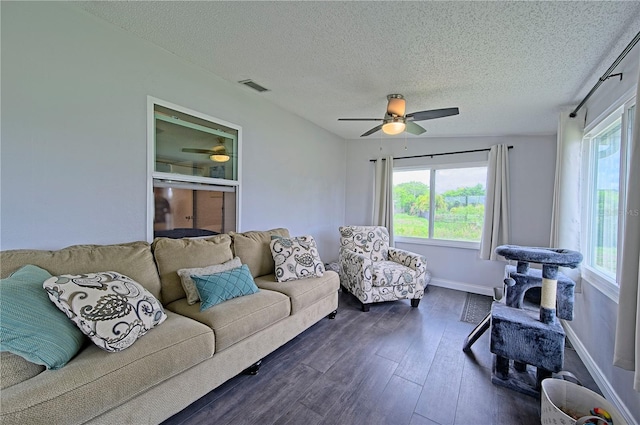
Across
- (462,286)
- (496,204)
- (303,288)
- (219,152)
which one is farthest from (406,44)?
(462,286)

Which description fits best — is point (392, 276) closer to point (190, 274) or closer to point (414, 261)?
point (414, 261)

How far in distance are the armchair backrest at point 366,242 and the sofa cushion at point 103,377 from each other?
250 centimetres

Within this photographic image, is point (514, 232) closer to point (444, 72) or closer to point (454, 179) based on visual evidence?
point (454, 179)

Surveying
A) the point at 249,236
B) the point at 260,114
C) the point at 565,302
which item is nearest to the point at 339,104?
the point at 260,114

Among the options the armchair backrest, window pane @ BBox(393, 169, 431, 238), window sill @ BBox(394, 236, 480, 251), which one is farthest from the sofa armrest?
window pane @ BBox(393, 169, 431, 238)

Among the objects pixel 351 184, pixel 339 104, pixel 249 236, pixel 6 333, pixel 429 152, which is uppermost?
pixel 339 104

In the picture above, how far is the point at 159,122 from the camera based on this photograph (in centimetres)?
232

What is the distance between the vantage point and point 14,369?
1125 mm

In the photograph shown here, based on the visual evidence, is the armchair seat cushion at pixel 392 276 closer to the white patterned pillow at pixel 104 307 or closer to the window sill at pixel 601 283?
the window sill at pixel 601 283

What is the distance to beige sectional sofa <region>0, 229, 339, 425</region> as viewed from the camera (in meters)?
1.12

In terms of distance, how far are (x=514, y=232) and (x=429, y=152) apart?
5.52ft

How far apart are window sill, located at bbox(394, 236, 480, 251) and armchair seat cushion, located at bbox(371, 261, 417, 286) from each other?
1206 millimetres

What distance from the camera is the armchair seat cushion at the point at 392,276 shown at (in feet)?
10.6

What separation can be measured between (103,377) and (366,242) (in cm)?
315
